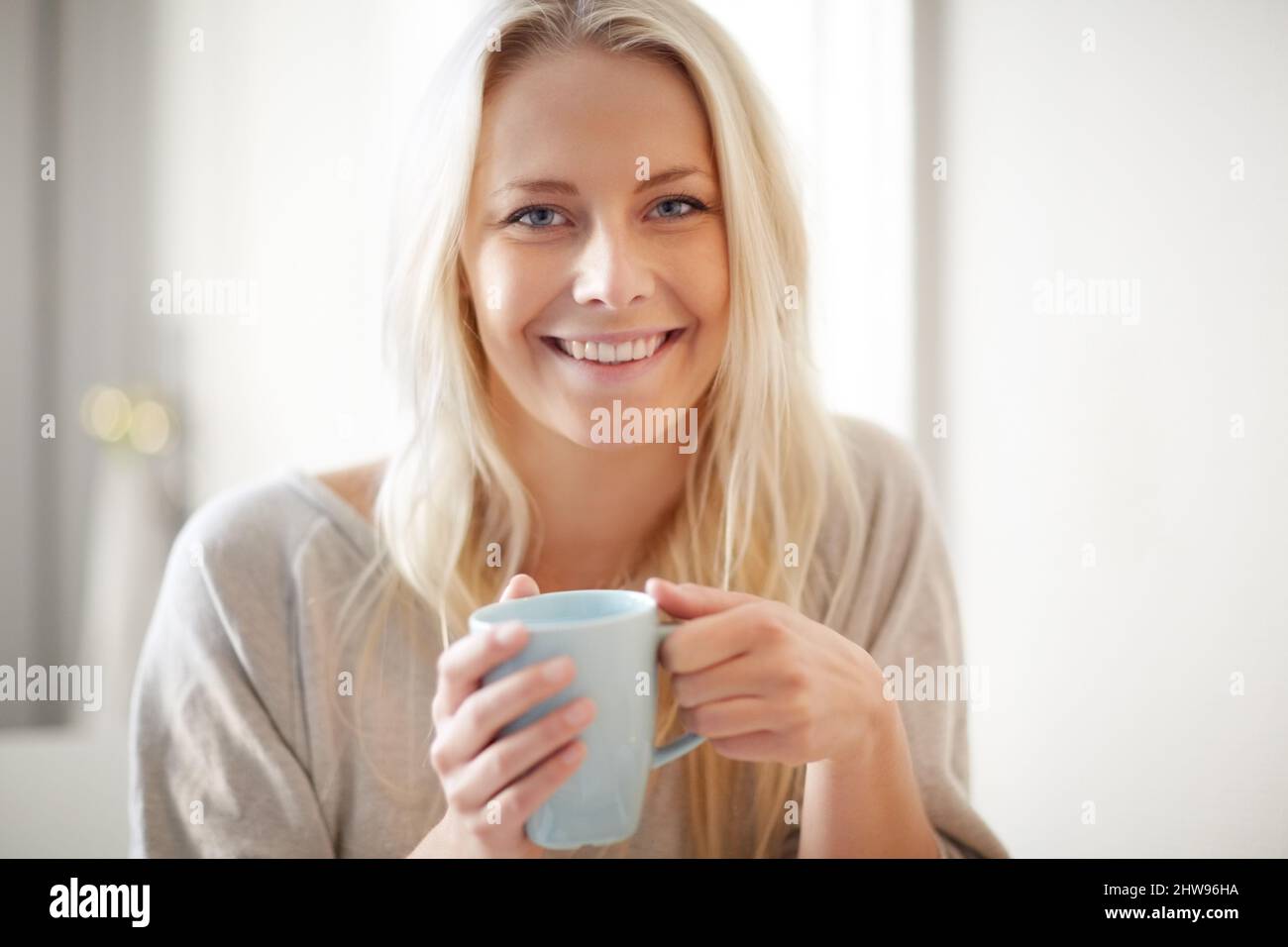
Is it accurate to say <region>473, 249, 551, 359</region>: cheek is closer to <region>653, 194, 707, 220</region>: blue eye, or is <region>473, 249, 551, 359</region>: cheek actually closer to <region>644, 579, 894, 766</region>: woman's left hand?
<region>653, 194, 707, 220</region>: blue eye

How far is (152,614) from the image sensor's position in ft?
2.85

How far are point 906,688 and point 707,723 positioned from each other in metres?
0.32

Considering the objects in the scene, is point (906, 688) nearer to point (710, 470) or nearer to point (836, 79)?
point (710, 470)

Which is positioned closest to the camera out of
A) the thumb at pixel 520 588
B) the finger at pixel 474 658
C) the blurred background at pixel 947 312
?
the finger at pixel 474 658

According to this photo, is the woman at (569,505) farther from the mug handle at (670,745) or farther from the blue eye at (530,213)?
the mug handle at (670,745)

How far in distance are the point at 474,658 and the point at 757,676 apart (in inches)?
6.7

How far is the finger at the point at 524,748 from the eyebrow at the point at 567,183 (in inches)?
15.2

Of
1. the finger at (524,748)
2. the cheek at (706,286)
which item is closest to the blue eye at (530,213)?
the cheek at (706,286)

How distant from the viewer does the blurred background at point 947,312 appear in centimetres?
81
